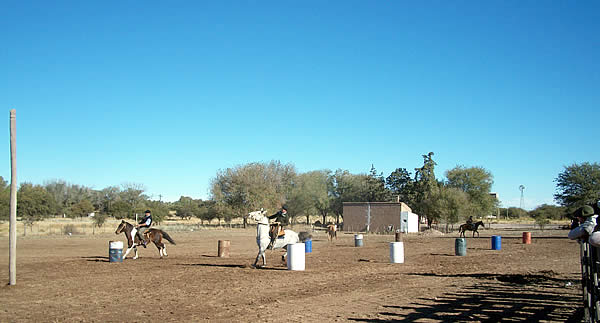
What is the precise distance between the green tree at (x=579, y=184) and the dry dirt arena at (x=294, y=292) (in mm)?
32340

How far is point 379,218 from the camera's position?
59219 millimetres

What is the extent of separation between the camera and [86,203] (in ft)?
299

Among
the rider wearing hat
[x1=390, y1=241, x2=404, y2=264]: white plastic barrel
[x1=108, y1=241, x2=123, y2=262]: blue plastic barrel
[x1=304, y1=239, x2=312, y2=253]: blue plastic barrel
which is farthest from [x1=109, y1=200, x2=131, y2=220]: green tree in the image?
the rider wearing hat

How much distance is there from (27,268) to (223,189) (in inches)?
2271

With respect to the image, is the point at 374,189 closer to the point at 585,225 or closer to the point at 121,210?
the point at 121,210

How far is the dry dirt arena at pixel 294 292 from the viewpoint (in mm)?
9773

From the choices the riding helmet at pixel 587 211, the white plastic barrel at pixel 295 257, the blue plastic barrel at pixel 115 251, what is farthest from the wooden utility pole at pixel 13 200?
the riding helmet at pixel 587 211

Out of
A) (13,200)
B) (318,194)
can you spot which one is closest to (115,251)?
(13,200)

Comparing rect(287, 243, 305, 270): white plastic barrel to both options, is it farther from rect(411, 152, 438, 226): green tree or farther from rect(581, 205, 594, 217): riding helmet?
rect(411, 152, 438, 226): green tree

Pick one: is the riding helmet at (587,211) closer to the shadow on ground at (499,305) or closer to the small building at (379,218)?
the shadow on ground at (499,305)

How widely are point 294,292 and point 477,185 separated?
68.7m

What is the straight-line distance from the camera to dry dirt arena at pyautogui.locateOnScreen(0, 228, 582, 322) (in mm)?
9773

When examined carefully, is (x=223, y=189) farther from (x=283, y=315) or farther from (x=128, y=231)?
(x=283, y=315)

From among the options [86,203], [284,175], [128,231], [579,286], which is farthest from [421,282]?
[86,203]
